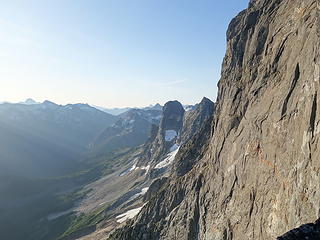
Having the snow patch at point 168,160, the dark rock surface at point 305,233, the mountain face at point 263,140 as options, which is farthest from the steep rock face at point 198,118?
the dark rock surface at point 305,233

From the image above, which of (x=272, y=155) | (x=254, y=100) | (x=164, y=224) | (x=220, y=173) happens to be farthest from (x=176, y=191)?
(x=272, y=155)

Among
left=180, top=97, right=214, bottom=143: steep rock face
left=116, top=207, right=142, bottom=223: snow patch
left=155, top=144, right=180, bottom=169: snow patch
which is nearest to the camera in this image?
left=116, top=207, right=142, bottom=223: snow patch

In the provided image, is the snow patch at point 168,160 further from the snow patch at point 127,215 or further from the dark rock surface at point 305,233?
the dark rock surface at point 305,233

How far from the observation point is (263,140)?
35938 mm

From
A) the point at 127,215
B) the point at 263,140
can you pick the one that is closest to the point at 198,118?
the point at 127,215

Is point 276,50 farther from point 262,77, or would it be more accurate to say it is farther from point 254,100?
point 254,100

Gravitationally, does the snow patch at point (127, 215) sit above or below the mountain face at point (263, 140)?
below

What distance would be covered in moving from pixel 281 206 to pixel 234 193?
456 inches

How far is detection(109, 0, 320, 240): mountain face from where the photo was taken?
89.9ft

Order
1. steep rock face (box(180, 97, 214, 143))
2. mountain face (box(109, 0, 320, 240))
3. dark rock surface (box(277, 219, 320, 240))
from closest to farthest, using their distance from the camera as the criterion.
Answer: dark rock surface (box(277, 219, 320, 240))
mountain face (box(109, 0, 320, 240))
steep rock face (box(180, 97, 214, 143))

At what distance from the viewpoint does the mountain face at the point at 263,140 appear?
2741 centimetres

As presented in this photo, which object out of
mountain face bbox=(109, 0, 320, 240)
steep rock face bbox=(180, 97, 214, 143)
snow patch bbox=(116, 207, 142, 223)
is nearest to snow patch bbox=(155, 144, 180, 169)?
steep rock face bbox=(180, 97, 214, 143)

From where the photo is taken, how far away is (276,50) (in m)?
38.4

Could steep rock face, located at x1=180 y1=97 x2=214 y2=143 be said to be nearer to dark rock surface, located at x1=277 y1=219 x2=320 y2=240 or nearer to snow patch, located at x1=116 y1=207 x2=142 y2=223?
snow patch, located at x1=116 y1=207 x2=142 y2=223
